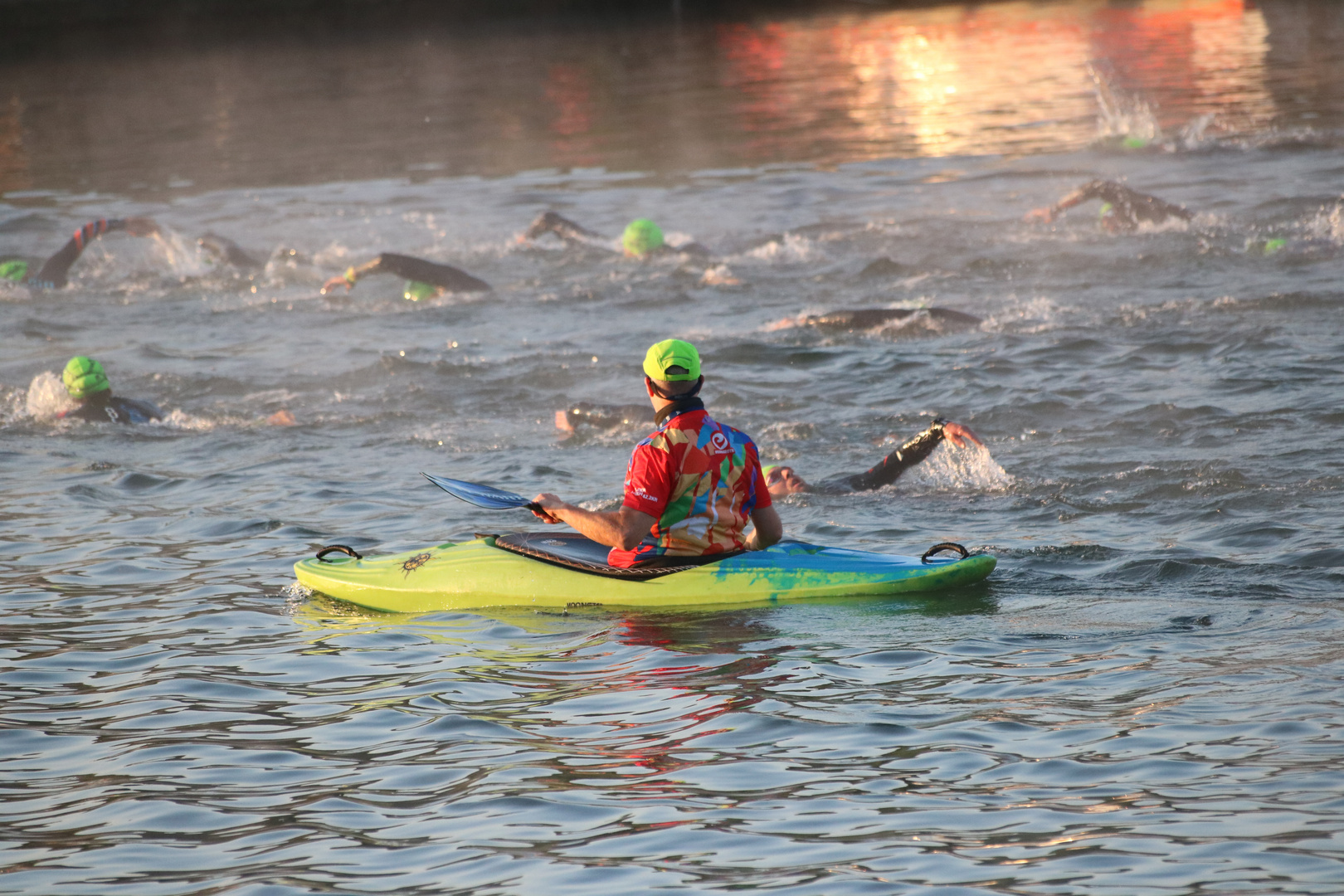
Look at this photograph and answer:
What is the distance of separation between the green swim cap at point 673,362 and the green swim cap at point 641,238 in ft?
35.6

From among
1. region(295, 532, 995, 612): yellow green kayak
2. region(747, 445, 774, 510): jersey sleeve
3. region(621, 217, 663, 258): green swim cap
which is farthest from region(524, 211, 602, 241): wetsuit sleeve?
region(747, 445, 774, 510): jersey sleeve

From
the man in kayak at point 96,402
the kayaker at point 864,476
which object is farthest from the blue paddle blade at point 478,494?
the man in kayak at point 96,402

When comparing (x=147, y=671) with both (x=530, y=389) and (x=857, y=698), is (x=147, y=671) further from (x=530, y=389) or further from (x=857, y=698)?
(x=530, y=389)

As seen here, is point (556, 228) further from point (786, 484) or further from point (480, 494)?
point (480, 494)

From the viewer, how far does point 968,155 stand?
75.1 feet

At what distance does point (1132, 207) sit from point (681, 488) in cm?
1130

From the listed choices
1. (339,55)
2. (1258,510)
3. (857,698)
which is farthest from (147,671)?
(339,55)

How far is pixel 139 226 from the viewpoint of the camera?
15.9 meters

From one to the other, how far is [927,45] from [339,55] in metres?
16.7

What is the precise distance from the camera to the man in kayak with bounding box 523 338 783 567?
20.5 ft

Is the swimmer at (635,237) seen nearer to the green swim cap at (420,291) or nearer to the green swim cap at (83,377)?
the green swim cap at (420,291)

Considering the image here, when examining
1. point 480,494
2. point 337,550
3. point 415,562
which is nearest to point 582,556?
point 480,494

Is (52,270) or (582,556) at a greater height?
(52,270)

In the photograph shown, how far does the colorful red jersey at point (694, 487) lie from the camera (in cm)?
630
